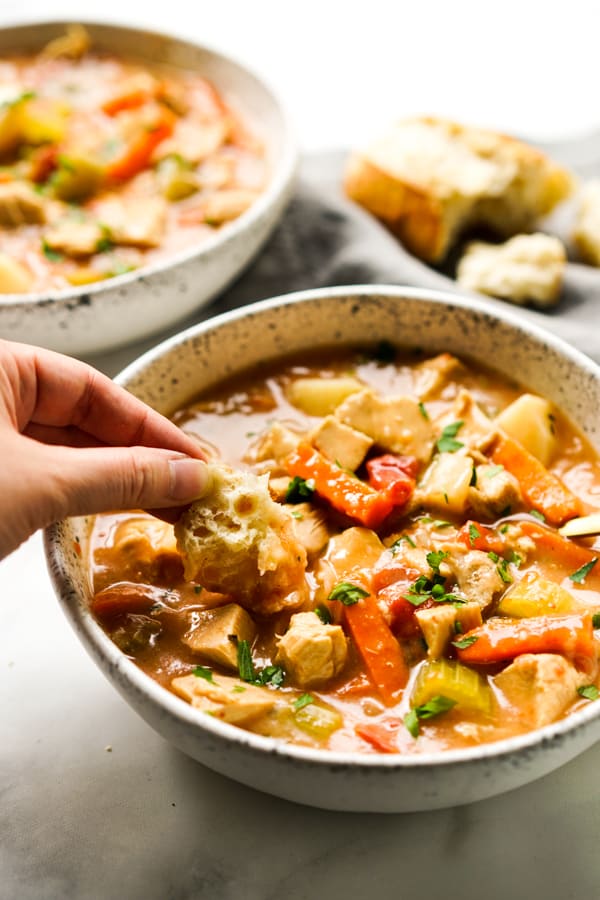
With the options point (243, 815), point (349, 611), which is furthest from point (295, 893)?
point (349, 611)

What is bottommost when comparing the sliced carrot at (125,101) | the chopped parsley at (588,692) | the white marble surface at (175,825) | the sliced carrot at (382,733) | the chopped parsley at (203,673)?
the white marble surface at (175,825)

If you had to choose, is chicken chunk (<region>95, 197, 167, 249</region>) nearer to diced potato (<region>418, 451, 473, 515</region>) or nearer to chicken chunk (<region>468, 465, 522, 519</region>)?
diced potato (<region>418, 451, 473, 515</region>)

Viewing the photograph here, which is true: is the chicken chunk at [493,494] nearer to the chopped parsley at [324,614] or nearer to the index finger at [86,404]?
the chopped parsley at [324,614]

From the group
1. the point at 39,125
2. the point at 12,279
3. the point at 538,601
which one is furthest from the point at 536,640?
the point at 39,125

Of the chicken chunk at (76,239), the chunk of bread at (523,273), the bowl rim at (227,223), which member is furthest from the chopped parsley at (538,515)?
the chicken chunk at (76,239)

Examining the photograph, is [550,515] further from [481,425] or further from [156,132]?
[156,132]

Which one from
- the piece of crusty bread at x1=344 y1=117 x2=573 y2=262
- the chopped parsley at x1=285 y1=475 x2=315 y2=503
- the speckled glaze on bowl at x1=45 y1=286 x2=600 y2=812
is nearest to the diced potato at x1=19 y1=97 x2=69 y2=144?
the piece of crusty bread at x1=344 y1=117 x2=573 y2=262
